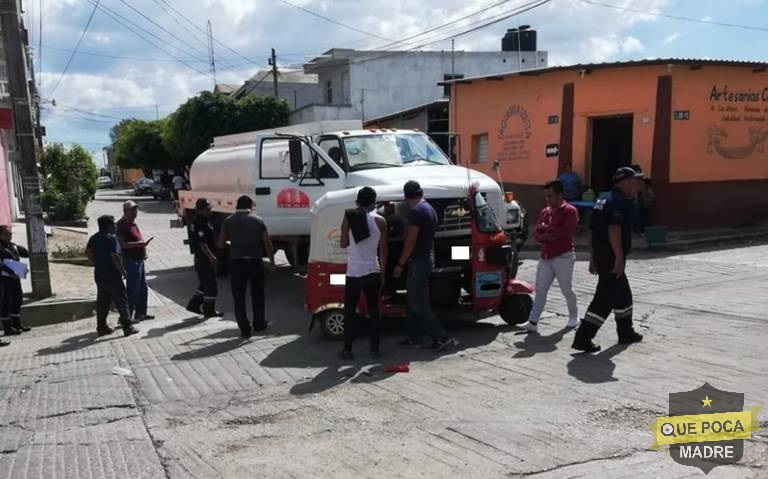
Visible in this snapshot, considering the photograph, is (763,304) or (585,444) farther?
(763,304)

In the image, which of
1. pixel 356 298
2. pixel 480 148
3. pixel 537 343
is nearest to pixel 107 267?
pixel 356 298

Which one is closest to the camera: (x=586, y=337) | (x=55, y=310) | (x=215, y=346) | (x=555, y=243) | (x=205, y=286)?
(x=586, y=337)

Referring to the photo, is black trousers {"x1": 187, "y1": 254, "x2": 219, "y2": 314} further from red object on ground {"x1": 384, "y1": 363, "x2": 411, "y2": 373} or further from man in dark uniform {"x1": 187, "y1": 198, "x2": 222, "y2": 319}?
red object on ground {"x1": 384, "y1": 363, "x2": 411, "y2": 373}

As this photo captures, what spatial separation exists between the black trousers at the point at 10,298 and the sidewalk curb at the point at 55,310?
0.76 meters

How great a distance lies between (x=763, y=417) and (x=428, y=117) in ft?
66.8

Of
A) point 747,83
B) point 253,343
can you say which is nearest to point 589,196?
point 747,83

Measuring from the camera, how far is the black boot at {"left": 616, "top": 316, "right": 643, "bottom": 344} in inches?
270

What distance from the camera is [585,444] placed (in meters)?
4.41

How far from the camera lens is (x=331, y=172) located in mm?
10086

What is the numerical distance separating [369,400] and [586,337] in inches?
93.1

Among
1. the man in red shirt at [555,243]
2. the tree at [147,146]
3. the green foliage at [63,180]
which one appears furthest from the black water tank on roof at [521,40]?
the man in red shirt at [555,243]

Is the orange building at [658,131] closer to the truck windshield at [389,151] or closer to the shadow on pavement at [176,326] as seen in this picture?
the truck windshield at [389,151]

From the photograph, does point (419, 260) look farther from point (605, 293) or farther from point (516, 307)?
point (605, 293)

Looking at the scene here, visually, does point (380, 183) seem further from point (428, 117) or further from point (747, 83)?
point (428, 117)
